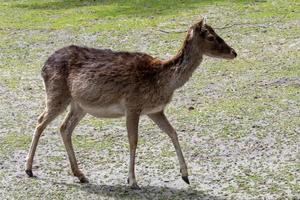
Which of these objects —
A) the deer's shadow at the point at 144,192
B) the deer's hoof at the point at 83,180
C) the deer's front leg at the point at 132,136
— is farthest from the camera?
the deer's hoof at the point at 83,180

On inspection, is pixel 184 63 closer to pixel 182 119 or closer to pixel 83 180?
pixel 83 180

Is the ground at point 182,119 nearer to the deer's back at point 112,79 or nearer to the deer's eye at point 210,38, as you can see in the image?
the deer's back at point 112,79

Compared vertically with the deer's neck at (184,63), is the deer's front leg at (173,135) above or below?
below

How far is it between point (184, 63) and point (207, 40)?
12.9 inches

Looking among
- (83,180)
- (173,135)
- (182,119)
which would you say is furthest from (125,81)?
(182,119)

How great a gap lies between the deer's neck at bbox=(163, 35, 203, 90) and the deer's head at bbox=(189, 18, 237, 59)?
57 millimetres

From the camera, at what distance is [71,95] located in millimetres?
7523

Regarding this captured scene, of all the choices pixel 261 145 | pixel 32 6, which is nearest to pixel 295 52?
pixel 261 145

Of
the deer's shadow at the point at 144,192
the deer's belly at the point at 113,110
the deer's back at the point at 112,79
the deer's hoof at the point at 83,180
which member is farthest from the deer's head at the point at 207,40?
the deer's hoof at the point at 83,180

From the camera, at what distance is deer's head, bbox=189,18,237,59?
7.39 m

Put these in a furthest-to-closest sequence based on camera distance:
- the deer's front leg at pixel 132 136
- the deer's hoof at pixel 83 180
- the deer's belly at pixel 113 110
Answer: the deer's hoof at pixel 83 180, the deer's belly at pixel 113 110, the deer's front leg at pixel 132 136

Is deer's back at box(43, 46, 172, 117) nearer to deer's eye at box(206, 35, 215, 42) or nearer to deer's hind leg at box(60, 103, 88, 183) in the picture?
deer's hind leg at box(60, 103, 88, 183)

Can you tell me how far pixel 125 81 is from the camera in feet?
24.0

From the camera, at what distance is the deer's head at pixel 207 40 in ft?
24.2
